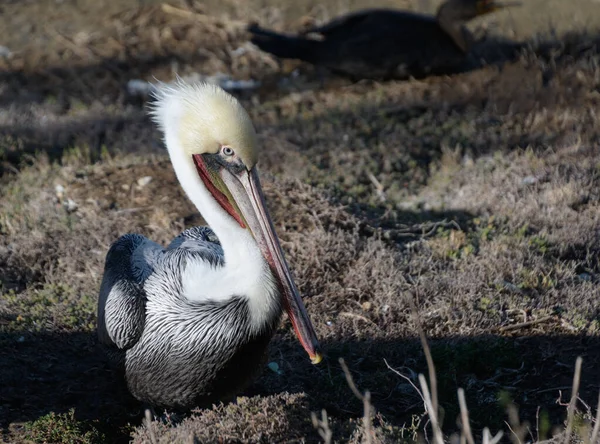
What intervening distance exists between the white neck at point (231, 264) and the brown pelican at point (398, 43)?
4823 millimetres

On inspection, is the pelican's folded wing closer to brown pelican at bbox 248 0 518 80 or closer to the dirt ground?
the dirt ground

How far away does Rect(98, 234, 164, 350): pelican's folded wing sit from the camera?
3.83 m

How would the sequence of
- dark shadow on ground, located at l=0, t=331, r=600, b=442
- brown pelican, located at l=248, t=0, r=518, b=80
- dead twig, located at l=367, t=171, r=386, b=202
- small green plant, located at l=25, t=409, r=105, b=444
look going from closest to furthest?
small green plant, located at l=25, t=409, r=105, b=444 → dark shadow on ground, located at l=0, t=331, r=600, b=442 → dead twig, located at l=367, t=171, r=386, b=202 → brown pelican, located at l=248, t=0, r=518, b=80

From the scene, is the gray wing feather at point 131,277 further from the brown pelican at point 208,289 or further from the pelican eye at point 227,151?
the pelican eye at point 227,151

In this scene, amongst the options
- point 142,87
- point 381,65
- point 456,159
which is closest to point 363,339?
point 456,159

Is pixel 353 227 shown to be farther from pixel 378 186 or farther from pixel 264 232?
pixel 264 232

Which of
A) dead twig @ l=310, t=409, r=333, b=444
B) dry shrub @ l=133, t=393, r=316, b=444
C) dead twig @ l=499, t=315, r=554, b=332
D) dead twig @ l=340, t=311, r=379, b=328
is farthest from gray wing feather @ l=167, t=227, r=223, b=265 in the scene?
dead twig @ l=499, t=315, r=554, b=332

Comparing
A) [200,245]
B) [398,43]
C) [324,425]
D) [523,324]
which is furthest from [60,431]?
[398,43]

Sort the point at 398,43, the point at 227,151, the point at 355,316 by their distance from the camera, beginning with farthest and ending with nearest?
the point at 398,43
the point at 355,316
the point at 227,151

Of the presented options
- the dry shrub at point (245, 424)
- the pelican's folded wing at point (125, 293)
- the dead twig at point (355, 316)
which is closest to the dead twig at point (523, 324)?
the dead twig at point (355, 316)

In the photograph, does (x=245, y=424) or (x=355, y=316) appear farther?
(x=355, y=316)

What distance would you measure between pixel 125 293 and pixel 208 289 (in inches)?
19.4

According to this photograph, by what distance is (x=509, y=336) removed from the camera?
4.63 meters

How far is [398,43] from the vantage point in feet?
26.4
